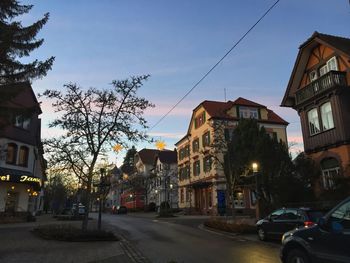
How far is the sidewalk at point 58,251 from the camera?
12.1 m

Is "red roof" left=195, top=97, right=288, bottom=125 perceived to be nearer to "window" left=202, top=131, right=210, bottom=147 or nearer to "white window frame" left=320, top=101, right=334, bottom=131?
"window" left=202, top=131, right=210, bottom=147

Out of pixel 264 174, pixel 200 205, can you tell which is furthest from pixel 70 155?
pixel 200 205

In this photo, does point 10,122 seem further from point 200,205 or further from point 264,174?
point 200,205

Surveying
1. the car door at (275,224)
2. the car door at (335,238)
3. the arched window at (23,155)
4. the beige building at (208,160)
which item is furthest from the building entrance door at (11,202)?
the car door at (335,238)

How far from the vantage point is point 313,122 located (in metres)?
24.4

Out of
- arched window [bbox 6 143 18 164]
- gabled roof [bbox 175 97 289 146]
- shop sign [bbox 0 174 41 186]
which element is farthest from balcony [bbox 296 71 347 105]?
arched window [bbox 6 143 18 164]

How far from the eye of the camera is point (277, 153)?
83.7 ft

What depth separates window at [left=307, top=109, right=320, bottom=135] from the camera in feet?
78.8

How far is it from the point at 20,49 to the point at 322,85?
17.2 m

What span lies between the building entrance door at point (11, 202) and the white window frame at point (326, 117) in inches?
1045

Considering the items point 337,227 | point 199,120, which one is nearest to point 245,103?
point 199,120

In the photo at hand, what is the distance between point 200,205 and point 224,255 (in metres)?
37.8

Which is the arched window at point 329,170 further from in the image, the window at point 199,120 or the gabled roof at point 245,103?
the window at point 199,120

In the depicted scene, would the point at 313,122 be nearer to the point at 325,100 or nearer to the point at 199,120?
the point at 325,100
